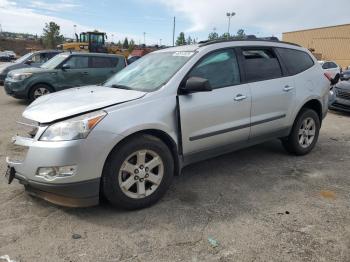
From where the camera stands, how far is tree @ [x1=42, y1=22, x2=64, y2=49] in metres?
64.8

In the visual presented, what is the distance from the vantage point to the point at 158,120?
3723mm

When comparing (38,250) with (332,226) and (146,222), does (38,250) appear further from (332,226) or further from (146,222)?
(332,226)

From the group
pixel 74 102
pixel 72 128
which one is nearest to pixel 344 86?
pixel 74 102

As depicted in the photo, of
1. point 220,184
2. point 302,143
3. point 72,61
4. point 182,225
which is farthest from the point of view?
point 72,61

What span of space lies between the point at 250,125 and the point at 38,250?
2940mm

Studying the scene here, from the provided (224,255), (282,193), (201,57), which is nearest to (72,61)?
(201,57)

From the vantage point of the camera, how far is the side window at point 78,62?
36.5 feet

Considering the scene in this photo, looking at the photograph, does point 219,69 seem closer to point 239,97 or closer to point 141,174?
point 239,97

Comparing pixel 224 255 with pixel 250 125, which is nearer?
pixel 224 255

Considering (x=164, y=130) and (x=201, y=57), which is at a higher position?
(x=201, y=57)

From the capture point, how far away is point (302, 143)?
5.68 meters

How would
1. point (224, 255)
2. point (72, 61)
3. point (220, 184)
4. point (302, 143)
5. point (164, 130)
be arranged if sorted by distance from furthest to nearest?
point (72, 61) → point (302, 143) → point (220, 184) → point (164, 130) → point (224, 255)

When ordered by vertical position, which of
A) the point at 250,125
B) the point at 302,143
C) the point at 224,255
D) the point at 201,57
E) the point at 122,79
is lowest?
the point at 224,255

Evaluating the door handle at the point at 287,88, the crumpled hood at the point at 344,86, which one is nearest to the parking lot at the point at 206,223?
the door handle at the point at 287,88
